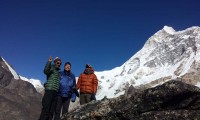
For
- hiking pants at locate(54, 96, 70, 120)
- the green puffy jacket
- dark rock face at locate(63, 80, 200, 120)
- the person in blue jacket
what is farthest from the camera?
the person in blue jacket

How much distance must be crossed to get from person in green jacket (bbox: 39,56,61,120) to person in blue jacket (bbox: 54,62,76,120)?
233mm

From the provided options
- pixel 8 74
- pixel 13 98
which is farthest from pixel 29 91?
pixel 13 98

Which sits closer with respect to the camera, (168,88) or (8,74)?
(168,88)

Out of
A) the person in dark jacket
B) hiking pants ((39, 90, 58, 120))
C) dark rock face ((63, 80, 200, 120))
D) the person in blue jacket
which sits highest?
the person in dark jacket

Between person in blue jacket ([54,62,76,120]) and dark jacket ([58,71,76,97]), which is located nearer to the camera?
person in blue jacket ([54,62,76,120])

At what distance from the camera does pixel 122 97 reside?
12.3m

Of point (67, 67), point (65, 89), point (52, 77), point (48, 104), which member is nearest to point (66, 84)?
point (65, 89)

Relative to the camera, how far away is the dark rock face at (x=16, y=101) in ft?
352

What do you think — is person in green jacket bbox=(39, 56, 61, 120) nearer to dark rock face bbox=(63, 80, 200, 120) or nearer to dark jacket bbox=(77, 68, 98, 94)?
dark jacket bbox=(77, 68, 98, 94)

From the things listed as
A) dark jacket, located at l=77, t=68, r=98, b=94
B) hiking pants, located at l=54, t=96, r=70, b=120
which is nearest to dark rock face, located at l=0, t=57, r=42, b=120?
dark jacket, located at l=77, t=68, r=98, b=94

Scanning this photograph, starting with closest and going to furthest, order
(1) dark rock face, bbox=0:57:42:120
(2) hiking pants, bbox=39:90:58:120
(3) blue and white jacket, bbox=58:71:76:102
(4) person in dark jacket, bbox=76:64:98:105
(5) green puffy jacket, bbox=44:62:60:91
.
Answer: (2) hiking pants, bbox=39:90:58:120 < (5) green puffy jacket, bbox=44:62:60:91 < (3) blue and white jacket, bbox=58:71:76:102 < (4) person in dark jacket, bbox=76:64:98:105 < (1) dark rock face, bbox=0:57:42:120

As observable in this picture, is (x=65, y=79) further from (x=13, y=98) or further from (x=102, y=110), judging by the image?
(x=13, y=98)

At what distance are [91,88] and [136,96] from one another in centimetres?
587

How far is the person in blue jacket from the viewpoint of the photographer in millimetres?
15031
